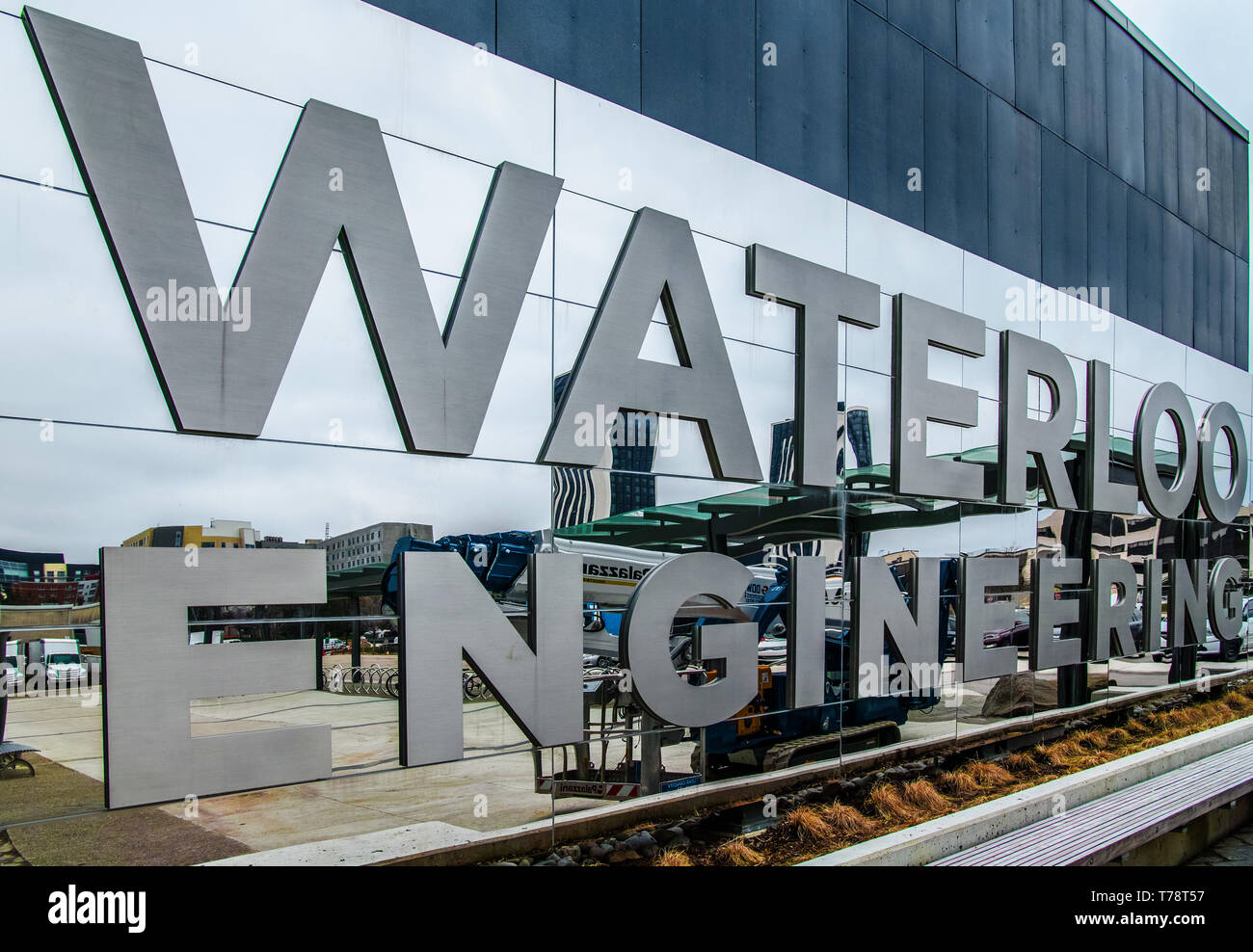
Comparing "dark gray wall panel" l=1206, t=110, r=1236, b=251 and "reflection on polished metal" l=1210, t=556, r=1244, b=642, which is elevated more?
"dark gray wall panel" l=1206, t=110, r=1236, b=251

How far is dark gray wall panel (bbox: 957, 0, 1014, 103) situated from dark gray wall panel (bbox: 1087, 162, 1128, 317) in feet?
7.43

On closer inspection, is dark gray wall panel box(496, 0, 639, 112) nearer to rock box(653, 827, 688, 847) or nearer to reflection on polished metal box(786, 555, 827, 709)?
reflection on polished metal box(786, 555, 827, 709)

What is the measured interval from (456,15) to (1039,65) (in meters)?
8.52

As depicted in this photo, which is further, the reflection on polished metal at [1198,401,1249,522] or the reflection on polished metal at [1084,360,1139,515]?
the reflection on polished metal at [1198,401,1249,522]

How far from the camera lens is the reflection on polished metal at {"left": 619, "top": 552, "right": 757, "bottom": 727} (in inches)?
249

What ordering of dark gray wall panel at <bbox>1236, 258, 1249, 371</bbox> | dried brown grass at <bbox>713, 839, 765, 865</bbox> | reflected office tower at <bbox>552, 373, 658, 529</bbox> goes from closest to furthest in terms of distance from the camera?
1. reflected office tower at <bbox>552, 373, 658, 529</bbox>
2. dried brown grass at <bbox>713, 839, 765, 865</bbox>
3. dark gray wall panel at <bbox>1236, 258, 1249, 371</bbox>

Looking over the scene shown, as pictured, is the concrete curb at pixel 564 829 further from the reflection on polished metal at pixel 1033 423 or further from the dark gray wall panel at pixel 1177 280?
the dark gray wall panel at pixel 1177 280

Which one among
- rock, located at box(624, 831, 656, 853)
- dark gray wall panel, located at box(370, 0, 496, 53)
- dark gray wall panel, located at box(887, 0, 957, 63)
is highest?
dark gray wall panel, located at box(887, 0, 957, 63)

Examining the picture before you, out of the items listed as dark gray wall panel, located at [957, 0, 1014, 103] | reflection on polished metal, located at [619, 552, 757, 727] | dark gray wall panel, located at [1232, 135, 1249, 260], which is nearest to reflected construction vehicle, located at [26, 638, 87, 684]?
reflection on polished metal, located at [619, 552, 757, 727]

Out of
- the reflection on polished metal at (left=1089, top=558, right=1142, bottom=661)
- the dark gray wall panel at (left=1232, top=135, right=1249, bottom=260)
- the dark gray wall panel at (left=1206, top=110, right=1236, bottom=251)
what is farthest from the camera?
the dark gray wall panel at (left=1232, top=135, right=1249, bottom=260)

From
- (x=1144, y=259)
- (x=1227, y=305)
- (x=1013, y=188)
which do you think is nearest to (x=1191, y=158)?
(x=1227, y=305)

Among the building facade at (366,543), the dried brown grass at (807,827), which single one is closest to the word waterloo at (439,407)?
the building facade at (366,543)

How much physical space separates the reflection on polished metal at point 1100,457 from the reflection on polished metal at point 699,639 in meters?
5.92
